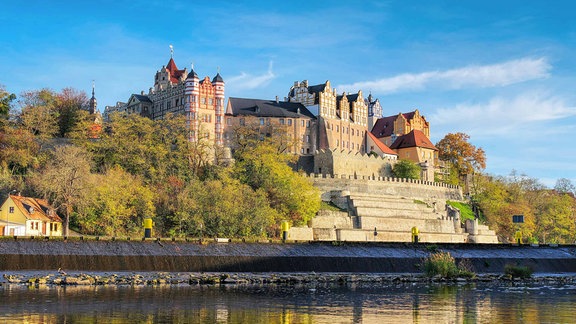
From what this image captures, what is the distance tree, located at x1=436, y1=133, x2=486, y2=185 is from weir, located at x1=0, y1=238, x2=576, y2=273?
59.1 m

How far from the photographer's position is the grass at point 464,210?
394 feet

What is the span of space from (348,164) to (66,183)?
5393 centimetres

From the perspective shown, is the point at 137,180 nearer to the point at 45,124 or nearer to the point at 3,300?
the point at 45,124

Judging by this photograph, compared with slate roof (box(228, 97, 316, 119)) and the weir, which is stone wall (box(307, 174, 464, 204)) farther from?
the weir

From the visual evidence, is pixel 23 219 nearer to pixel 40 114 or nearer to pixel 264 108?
pixel 40 114

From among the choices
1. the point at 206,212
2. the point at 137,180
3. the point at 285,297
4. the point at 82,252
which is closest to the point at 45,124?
the point at 137,180

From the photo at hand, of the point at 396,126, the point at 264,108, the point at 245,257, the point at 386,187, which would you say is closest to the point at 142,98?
the point at 264,108

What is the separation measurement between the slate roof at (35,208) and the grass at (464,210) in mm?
67869

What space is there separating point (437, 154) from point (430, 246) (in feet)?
222

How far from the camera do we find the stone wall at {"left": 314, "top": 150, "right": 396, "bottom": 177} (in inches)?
4540

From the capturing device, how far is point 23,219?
68062mm

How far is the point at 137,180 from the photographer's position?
82.2 m

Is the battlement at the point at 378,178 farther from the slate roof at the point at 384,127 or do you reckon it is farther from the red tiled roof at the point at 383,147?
the slate roof at the point at 384,127

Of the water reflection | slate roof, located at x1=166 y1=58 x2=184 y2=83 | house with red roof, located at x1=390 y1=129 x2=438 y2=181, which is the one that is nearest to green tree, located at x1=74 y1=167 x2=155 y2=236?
the water reflection
